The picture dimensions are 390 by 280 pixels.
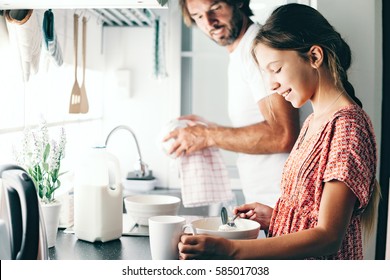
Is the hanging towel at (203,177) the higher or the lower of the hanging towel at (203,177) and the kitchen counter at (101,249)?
the higher

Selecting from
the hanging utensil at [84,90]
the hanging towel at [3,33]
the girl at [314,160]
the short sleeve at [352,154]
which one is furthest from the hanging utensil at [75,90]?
the short sleeve at [352,154]

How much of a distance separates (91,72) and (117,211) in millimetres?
590

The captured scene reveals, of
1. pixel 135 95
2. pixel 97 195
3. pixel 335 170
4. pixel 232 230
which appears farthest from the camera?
pixel 135 95

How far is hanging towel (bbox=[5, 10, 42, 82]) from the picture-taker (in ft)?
3.90

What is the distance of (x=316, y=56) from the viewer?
0.96 metres

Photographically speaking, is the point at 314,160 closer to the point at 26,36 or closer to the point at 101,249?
the point at 101,249

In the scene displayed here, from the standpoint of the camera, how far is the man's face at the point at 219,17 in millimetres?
1195

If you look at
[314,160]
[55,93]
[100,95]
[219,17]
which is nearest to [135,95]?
[100,95]

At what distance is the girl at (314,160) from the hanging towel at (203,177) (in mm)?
201

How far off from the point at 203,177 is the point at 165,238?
0.35 metres

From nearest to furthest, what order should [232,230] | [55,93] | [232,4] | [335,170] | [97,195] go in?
[335,170] < [232,230] < [97,195] < [232,4] < [55,93]

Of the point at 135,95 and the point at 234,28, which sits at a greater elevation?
the point at 234,28

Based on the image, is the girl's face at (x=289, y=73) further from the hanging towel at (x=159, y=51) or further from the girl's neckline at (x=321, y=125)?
the hanging towel at (x=159, y=51)
